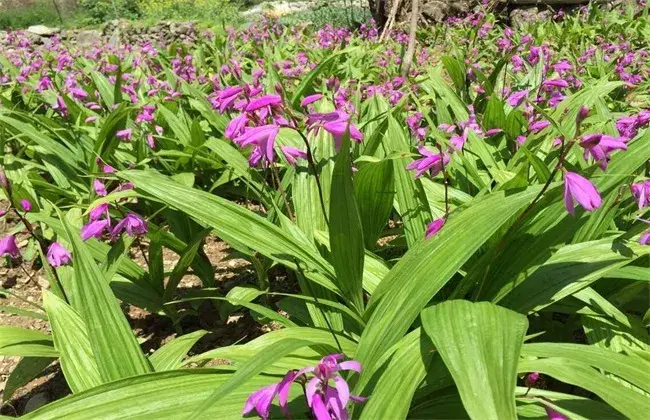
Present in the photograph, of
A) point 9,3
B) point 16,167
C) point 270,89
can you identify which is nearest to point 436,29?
point 270,89

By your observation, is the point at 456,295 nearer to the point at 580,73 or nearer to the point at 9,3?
the point at 580,73

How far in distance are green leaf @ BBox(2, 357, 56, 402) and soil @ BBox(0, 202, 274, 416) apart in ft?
0.46

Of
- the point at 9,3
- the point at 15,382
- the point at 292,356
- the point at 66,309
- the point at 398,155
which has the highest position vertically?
Result: the point at 9,3

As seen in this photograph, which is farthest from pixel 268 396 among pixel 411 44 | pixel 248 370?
pixel 411 44

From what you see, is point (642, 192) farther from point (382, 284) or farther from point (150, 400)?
point (150, 400)

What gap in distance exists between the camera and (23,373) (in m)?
1.85

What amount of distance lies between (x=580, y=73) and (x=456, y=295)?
350 cm

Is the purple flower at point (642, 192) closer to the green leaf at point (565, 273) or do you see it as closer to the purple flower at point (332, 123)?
the green leaf at point (565, 273)

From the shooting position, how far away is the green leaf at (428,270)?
1252mm

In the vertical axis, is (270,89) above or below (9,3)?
below

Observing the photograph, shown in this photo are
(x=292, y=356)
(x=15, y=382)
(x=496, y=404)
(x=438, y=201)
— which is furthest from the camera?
(x=438, y=201)

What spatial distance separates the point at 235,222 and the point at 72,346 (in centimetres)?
58

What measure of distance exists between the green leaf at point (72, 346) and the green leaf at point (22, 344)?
19 cm

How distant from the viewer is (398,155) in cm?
173
